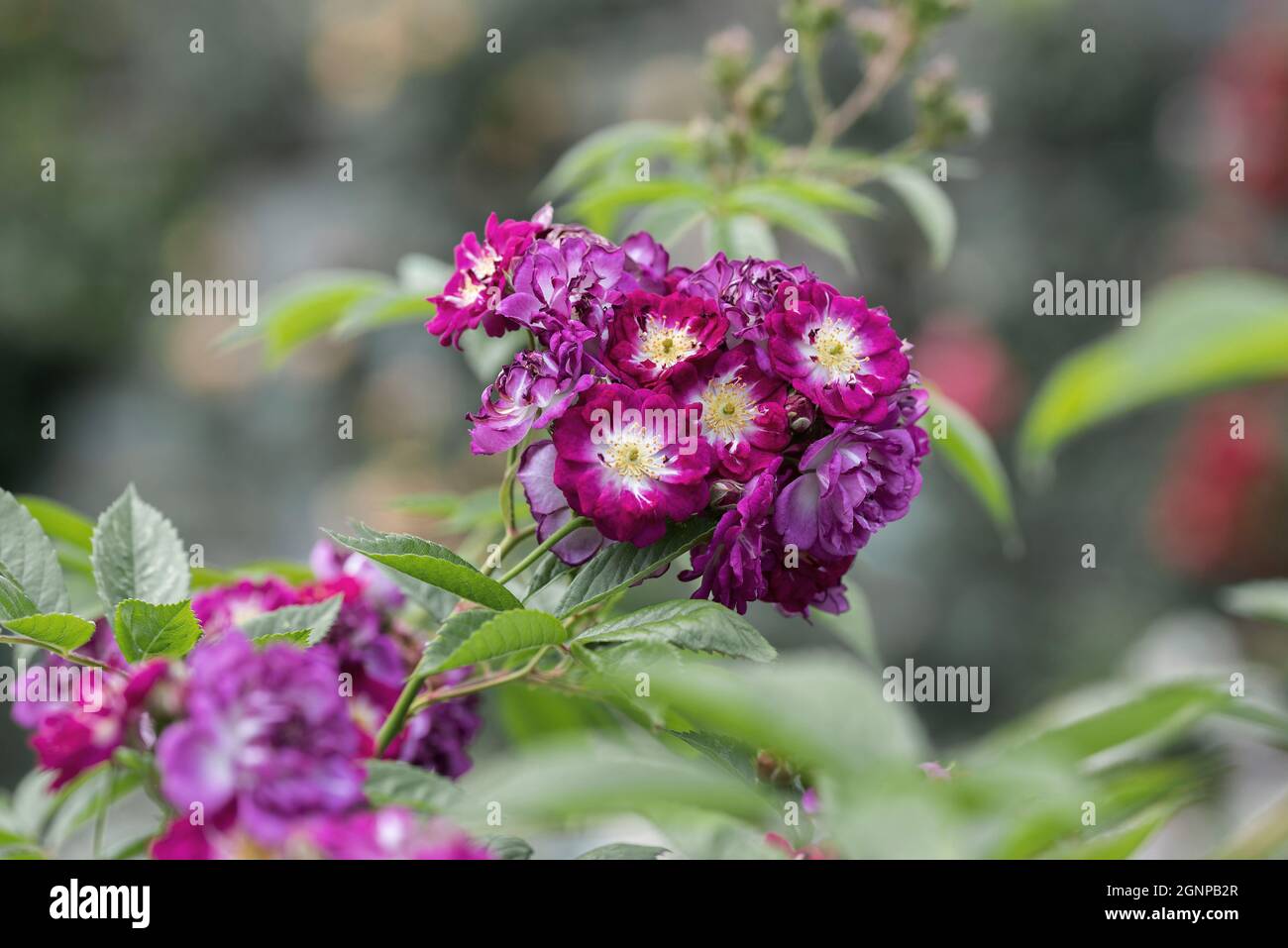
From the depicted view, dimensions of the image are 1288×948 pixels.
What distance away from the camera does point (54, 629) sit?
604mm

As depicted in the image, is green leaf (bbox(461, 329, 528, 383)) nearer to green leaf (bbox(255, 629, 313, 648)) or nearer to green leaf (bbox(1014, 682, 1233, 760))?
green leaf (bbox(255, 629, 313, 648))

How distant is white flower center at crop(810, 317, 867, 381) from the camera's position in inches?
24.5

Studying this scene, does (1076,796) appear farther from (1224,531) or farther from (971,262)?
(971,262)

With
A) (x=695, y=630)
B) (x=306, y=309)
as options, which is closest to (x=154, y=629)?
(x=695, y=630)

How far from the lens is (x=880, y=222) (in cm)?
319

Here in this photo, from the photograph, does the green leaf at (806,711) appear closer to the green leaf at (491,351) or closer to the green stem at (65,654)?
the green stem at (65,654)

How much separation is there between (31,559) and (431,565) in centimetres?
25

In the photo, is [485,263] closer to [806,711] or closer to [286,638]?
[286,638]

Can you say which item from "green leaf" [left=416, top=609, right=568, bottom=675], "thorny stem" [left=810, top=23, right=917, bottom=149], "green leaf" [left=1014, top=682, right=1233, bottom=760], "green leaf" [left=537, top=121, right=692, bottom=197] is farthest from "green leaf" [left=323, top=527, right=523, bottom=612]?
"thorny stem" [left=810, top=23, right=917, bottom=149]

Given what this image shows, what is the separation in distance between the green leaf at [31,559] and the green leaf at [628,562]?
27 centimetres

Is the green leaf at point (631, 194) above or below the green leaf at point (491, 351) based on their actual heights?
above

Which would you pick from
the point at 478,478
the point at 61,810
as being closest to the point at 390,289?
the point at 61,810

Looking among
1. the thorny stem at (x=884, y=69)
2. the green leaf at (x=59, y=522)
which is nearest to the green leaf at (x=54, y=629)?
the green leaf at (x=59, y=522)

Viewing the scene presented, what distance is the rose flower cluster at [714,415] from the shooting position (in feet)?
1.99
